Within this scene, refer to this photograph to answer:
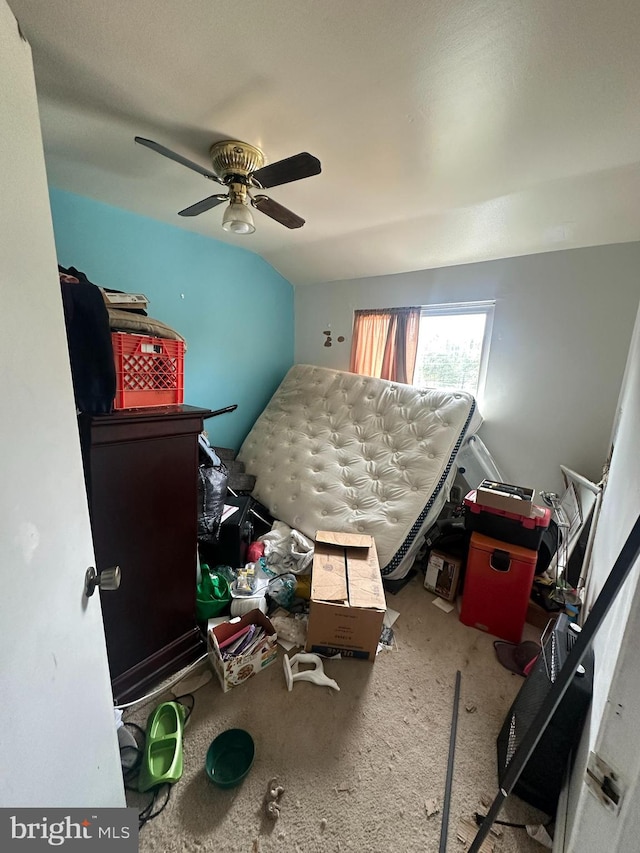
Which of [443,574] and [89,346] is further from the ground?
[89,346]

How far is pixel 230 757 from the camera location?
1.13m

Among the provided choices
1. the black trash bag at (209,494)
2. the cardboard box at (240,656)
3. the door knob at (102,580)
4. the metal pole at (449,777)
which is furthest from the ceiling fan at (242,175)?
the metal pole at (449,777)

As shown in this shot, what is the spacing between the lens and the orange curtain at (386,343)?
8.57 ft

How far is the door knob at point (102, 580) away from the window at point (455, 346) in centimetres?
246

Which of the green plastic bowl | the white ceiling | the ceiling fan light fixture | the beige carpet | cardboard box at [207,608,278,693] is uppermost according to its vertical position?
the white ceiling

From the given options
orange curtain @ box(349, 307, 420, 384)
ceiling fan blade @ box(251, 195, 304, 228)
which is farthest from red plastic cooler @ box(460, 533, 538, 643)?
ceiling fan blade @ box(251, 195, 304, 228)

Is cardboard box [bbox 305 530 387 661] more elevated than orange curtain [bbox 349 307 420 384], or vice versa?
orange curtain [bbox 349 307 420 384]

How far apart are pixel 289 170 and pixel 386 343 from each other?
1.70m

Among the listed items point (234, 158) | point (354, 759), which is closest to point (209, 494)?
point (354, 759)

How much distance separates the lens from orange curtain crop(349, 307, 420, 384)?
103 inches

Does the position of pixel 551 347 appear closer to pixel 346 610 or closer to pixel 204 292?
pixel 346 610

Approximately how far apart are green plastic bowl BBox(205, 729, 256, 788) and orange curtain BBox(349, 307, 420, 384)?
238 cm

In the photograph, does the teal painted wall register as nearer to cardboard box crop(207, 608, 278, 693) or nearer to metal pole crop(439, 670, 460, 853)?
cardboard box crop(207, 608, 278, 693)

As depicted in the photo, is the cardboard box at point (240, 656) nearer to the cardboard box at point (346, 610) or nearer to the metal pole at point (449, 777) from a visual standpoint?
the cardboard box at point (346, 610)
